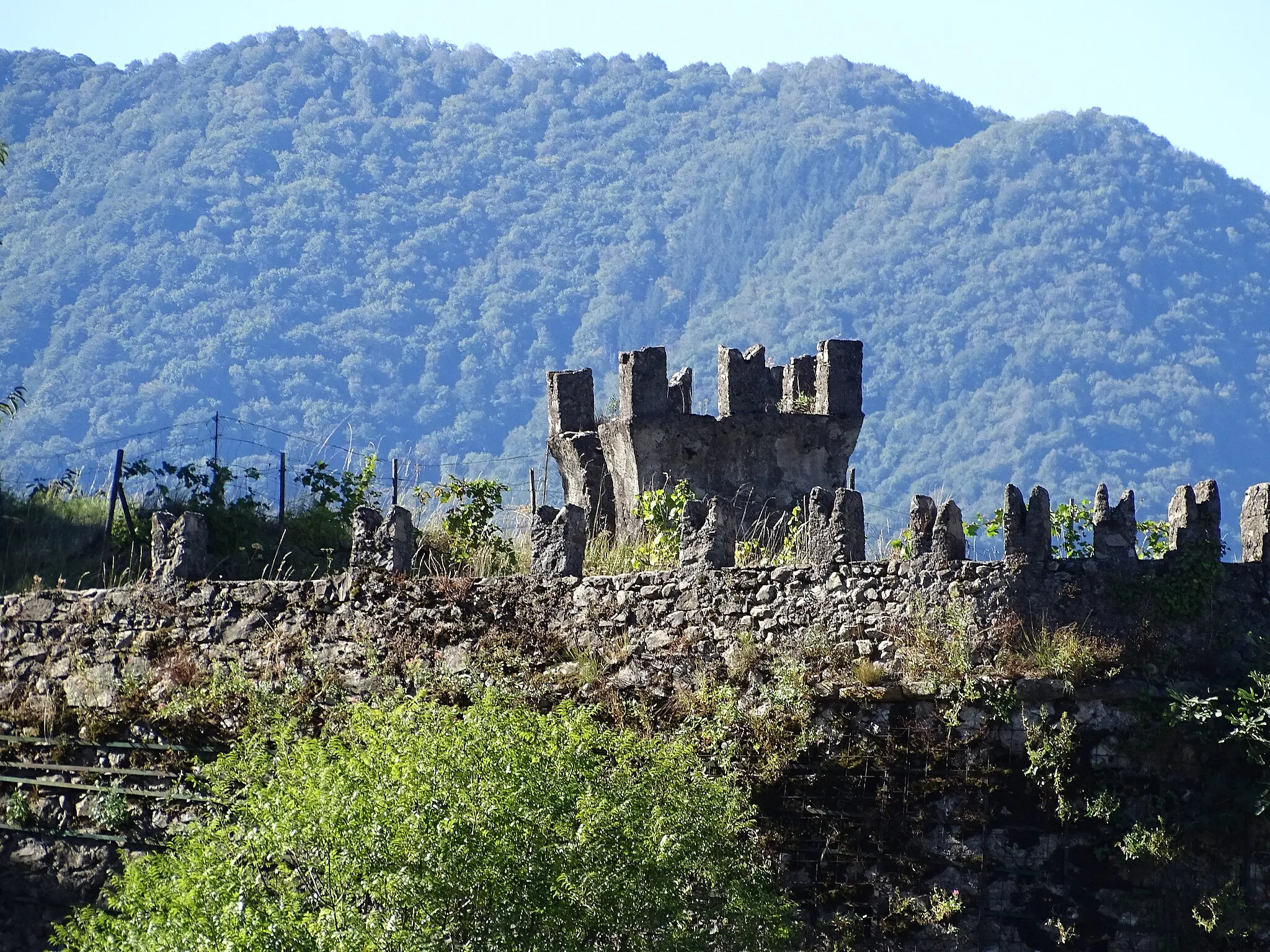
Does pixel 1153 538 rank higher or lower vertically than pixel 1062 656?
higher

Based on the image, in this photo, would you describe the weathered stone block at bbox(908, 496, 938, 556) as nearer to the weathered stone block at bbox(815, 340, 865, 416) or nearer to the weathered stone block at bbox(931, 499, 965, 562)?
the weathered stone block at bbox(931, 499, 965, 562)

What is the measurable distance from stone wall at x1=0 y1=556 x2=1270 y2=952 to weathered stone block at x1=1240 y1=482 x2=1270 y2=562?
211mm

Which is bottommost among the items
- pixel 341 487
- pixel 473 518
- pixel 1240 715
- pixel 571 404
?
pixel 1240 715

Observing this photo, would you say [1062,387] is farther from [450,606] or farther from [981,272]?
[450,606]

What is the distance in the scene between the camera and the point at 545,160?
129 m

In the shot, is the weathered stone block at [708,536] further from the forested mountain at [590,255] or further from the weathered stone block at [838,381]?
the forested mountain at [590,255]

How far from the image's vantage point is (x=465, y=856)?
1227 cm

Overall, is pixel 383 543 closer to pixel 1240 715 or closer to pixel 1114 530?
pixel 1114 530

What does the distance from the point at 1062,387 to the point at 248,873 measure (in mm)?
79620

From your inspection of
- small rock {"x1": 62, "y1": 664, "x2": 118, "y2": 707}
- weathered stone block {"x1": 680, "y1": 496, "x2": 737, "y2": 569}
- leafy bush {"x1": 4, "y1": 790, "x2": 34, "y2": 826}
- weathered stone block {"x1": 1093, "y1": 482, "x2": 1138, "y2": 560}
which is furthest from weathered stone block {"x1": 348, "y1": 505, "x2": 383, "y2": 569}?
weathered stone block {"x1": 1093, "y1": 482, "x2": 1138, "y2": 560}

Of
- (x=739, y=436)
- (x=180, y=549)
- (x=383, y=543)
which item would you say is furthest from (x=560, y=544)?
(x=739, y=436)

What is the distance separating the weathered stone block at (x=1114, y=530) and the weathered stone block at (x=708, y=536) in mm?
3226

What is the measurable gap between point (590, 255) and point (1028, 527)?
338ft

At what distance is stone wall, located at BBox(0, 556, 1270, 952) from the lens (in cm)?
1502
